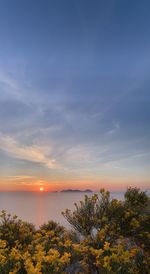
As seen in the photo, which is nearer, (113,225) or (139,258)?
(139,258)

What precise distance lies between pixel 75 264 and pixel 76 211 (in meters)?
1.68

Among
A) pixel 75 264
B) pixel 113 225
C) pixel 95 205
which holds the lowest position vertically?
pixel 75 264

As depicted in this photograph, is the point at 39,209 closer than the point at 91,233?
No

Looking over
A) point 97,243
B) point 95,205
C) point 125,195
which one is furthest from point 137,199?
point 97,243

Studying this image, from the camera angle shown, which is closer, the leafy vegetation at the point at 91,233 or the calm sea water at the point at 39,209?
the leafy vegetation at the point at 91,233

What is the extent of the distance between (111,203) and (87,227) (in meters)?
1.19

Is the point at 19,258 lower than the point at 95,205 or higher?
lower

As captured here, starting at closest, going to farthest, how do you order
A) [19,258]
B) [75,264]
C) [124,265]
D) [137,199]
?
[124,265], [19,258], [75,264], [137,199]

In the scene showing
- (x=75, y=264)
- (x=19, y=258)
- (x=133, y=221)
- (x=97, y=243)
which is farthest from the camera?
(x=133, y=221)

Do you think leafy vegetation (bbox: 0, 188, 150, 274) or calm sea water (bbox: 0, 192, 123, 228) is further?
calm sea water (bbox: 0, 192, 123, 228)

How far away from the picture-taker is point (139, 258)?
24.9 ft

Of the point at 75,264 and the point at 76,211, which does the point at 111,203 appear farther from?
the point at 75,264

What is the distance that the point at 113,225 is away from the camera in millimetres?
9414

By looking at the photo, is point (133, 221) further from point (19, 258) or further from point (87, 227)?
point (19, 258)
